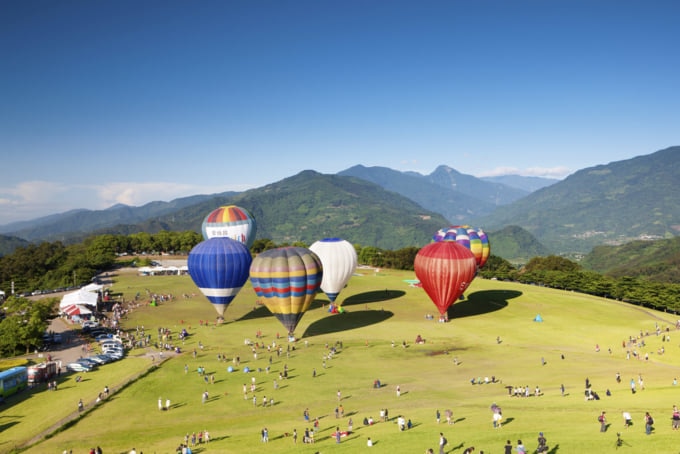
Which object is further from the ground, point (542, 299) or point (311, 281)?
point (311, 281)

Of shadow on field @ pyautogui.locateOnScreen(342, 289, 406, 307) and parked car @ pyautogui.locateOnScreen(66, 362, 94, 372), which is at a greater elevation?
shadow on field @ pyautogui.locateOnScreen(342, 289, 406, 307)

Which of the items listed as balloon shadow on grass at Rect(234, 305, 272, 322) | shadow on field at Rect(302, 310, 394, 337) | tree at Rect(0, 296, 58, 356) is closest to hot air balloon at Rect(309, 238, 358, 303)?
shadow on field at Rect(302, 310, 394, 337)

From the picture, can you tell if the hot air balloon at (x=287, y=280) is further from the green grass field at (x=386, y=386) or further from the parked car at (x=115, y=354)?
the parked car at (x=115, y=354)

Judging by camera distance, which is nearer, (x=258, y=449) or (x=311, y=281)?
(x=258, y=449)

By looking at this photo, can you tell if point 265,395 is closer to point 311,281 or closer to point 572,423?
point 311,281

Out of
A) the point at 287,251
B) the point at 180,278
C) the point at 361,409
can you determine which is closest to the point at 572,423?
the point at 361,409

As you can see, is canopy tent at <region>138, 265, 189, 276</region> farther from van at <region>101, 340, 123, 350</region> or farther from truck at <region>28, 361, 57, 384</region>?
truck at <region>28, 361, 57, 384</region>
